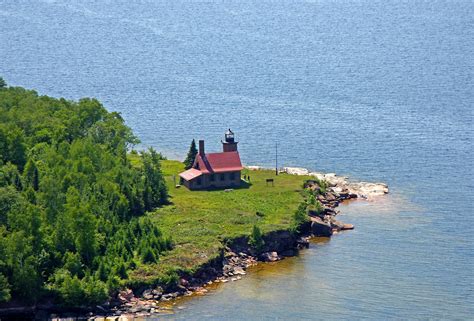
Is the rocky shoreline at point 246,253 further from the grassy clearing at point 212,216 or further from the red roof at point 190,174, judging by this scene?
the red roof at point 190,174

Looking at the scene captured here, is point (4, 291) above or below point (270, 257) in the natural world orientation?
below

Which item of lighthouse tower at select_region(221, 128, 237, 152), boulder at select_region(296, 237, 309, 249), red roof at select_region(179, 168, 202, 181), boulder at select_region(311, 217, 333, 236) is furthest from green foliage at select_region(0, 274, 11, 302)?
lighthouse tower at select_region(221, 128, 237, 152)

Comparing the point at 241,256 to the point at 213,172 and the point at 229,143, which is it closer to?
the point at 213,172

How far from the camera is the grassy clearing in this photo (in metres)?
92.8

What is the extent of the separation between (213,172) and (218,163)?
132 cm

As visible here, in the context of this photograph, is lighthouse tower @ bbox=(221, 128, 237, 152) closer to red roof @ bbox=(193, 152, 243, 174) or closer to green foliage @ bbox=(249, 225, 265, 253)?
red roof @ bbox=(193, 152, 243, 174)

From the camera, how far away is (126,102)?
17425 centimetres

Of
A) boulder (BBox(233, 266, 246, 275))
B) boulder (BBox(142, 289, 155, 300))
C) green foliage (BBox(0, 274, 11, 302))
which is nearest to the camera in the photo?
green foliage (BBox(0, 274, 11, 302))

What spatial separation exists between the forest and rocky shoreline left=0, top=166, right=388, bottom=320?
1.85 metres

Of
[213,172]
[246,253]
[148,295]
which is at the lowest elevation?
[148,295]

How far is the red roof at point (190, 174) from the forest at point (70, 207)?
4222 mm

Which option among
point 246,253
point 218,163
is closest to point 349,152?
point 218,163

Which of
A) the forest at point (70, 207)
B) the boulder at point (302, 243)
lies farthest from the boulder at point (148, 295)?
the boulder at point (302, 243)

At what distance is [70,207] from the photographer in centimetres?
9088
